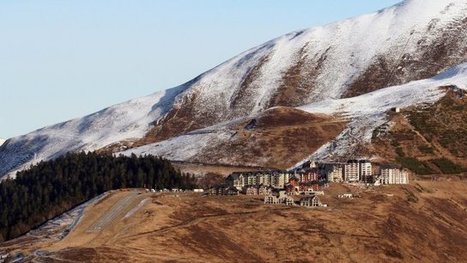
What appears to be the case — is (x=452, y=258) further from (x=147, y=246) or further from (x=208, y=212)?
(x=147, y=246)

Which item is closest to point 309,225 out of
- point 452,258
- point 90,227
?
point 452,258

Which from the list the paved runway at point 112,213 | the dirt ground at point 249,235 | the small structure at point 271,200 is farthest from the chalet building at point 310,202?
the paved runway at point 112,213

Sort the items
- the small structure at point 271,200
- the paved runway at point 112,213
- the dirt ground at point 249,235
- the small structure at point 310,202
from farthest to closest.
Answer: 1. the small structure at point 271,200
2. the small structure at point 310,202
3. the paved runway at point 112,213
4. the dirt ground at point 249,235

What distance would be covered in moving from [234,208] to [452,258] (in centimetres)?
3756

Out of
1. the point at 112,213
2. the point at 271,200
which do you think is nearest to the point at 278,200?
the point at 271,200

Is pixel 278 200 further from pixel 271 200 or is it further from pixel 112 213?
pixel 112 213

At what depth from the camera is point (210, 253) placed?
158 m

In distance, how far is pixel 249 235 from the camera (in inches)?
6737

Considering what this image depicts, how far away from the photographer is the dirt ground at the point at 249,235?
154 metres

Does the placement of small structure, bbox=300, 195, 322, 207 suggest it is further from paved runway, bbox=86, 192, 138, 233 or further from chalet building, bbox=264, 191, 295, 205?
paved runway, bbox=86, 192, 138, 233

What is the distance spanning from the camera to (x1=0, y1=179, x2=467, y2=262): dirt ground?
507 ft

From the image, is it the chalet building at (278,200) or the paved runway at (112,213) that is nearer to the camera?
the paved runway at (112,213)

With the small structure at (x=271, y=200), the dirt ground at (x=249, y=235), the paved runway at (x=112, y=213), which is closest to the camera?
the dirt ground at (x=249, y=235)

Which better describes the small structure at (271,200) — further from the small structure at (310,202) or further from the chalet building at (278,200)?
the small structure at (310,202)
